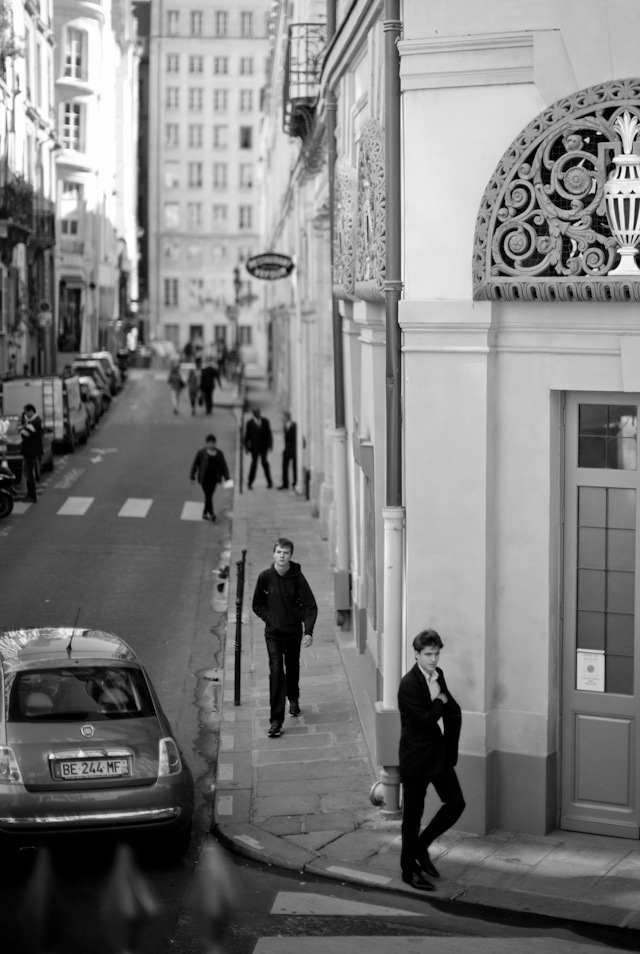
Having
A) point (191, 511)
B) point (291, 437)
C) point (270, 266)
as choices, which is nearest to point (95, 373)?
point (270, 266)

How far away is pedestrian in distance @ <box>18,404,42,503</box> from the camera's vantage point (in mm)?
25859

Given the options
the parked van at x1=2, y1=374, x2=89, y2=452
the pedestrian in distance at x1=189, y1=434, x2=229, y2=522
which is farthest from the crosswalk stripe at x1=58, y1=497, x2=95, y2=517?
the parked van at x1=2, y1=374, x2=89, y2=452

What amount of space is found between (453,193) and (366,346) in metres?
3.45

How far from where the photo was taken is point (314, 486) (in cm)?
2538

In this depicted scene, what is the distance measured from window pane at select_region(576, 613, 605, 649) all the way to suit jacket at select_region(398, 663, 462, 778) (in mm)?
1372

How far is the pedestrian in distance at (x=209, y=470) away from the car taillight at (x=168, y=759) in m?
14.9

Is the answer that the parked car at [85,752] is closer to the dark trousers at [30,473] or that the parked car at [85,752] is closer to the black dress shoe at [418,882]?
the black dress shoe at [418,882]

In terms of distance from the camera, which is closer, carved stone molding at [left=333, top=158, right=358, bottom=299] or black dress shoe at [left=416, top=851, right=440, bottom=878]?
black dress shoe at [left=416, top=851, right=440, bottom=878]

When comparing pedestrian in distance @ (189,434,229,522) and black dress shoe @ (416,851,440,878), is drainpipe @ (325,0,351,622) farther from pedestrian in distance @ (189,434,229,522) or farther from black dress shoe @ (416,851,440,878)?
pedestrian in distance @ (189,434,229,522)

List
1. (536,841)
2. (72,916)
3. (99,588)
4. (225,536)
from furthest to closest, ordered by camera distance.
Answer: (225,536)
(99,588)
(536,841)
(72,916)

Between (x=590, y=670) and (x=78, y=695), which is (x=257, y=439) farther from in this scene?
(x=78, y=695)

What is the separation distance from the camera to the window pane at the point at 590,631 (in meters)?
9.94

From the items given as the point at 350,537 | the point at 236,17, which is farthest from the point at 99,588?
the point at 236,17

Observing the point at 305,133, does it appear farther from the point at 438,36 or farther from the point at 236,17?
the point at 236,17
